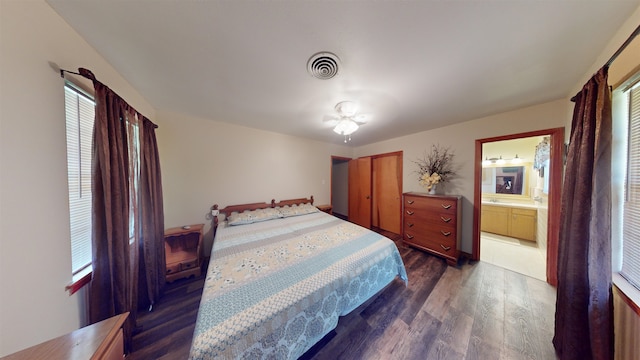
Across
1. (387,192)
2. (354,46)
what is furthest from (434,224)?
(354,46)

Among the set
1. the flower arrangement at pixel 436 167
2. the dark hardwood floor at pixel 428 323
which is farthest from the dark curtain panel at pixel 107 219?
the flower arrangement at pixel 436 167

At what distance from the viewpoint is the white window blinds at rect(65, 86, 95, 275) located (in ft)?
3.60

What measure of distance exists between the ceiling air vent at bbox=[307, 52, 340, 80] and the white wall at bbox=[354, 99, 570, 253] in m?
2.52

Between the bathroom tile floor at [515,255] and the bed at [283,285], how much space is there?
196 centimetres

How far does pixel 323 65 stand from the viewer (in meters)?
1.29

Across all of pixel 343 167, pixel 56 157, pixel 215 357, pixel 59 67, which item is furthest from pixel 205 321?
pixel 343 167

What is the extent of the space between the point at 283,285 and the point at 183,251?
2107mm

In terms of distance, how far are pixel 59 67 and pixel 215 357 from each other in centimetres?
186

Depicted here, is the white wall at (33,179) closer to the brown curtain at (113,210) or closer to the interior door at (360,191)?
the brown curtain at (113,210)

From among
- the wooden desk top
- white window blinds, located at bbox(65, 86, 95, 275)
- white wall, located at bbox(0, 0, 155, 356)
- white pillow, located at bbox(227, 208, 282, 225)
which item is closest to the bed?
white pillow, located at bbox(227, 208, 282, 225)

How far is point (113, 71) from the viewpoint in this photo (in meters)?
1.43

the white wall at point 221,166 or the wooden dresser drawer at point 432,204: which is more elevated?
the white wall at point 221,166

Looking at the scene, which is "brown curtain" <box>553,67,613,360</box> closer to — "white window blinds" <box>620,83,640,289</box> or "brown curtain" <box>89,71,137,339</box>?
"white window blinds" <box>620,83,640,289</box>

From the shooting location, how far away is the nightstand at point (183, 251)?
207 cm
